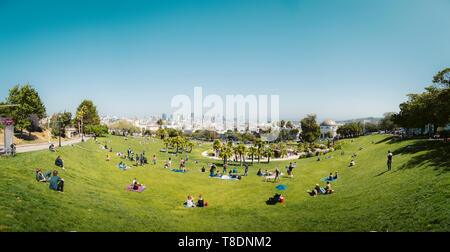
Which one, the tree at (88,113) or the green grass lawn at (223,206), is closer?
the green grass lawn at (223,206)

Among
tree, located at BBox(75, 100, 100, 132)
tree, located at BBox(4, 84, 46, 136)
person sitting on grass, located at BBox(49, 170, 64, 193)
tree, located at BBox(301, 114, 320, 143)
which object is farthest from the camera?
tree, located at BBox(301, 114, 320, 143)

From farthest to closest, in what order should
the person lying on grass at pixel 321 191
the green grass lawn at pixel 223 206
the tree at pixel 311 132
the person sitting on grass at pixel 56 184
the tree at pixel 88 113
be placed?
the tree at pixel 311 132 → the tree at pixel 88 113 → the person lying on grass at pixel 321 191 → the person sitting on grass at pixel 56 184 → the green grass lawn at pixel 223 206

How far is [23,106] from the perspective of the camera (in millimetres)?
50250

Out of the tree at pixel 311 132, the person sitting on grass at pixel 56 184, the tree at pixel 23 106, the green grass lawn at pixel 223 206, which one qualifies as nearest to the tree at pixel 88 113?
the tree at pixel 23 106

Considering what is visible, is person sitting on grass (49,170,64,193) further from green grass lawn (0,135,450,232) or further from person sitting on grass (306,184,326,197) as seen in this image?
person sitting on grass (306,184,326,197)

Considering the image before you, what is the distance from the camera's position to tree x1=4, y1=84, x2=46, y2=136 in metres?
47.9

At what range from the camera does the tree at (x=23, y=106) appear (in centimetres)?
4794

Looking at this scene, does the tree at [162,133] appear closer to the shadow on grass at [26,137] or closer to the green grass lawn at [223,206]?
the shadow on grass at [26,137]

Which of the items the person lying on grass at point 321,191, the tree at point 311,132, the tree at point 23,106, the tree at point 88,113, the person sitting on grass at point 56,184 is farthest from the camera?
the tree at point 311,132

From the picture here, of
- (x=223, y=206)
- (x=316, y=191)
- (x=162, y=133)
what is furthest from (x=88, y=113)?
(x=316, y=191)

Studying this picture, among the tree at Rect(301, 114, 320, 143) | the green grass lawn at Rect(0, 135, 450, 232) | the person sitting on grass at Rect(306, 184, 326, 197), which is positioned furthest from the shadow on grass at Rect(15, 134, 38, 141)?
the tree at Rect(301, 114, 320, 143)
